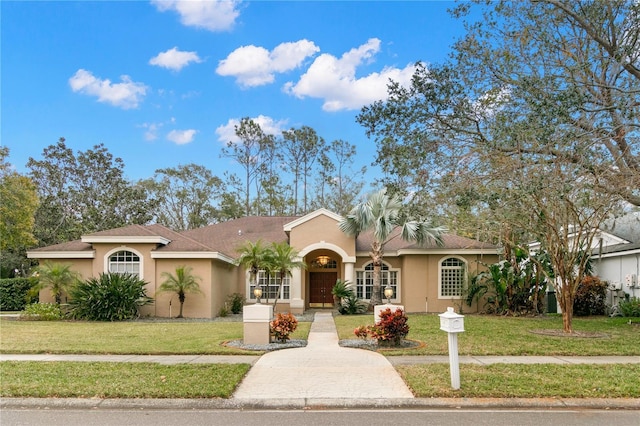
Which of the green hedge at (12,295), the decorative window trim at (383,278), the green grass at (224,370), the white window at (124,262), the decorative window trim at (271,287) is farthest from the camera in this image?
the green hedge at (12,295)

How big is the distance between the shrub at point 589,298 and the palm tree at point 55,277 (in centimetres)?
2081

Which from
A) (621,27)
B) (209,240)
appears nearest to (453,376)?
(621,27)

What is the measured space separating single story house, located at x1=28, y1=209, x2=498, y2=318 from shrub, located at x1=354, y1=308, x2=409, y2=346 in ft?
33.4

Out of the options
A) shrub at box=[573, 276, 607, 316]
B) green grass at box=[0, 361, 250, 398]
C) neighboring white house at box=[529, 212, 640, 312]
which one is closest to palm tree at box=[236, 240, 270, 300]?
green grass at box=[0, 361, 250, 398]

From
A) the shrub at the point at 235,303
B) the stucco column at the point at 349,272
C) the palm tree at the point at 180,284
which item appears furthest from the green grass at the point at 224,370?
the stucco column at the point at 349,272

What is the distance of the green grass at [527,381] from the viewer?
716 centimetres

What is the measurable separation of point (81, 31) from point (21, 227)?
15646mm

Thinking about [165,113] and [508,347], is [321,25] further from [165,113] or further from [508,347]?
[165,113]

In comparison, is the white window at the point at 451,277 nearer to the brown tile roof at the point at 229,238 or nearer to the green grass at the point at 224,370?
the brown tile roof at the point at 229,238

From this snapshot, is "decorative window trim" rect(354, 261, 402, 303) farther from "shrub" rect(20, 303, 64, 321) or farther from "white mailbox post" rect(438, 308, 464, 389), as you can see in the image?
"white mailbox post" rect(438, 308, 464, 389)

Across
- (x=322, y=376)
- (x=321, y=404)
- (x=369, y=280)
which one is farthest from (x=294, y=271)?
(x=321, y=404)

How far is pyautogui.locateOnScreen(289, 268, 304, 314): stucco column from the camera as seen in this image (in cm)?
2289

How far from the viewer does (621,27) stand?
1181 cm

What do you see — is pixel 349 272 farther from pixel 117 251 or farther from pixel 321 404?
pixel 321 404
